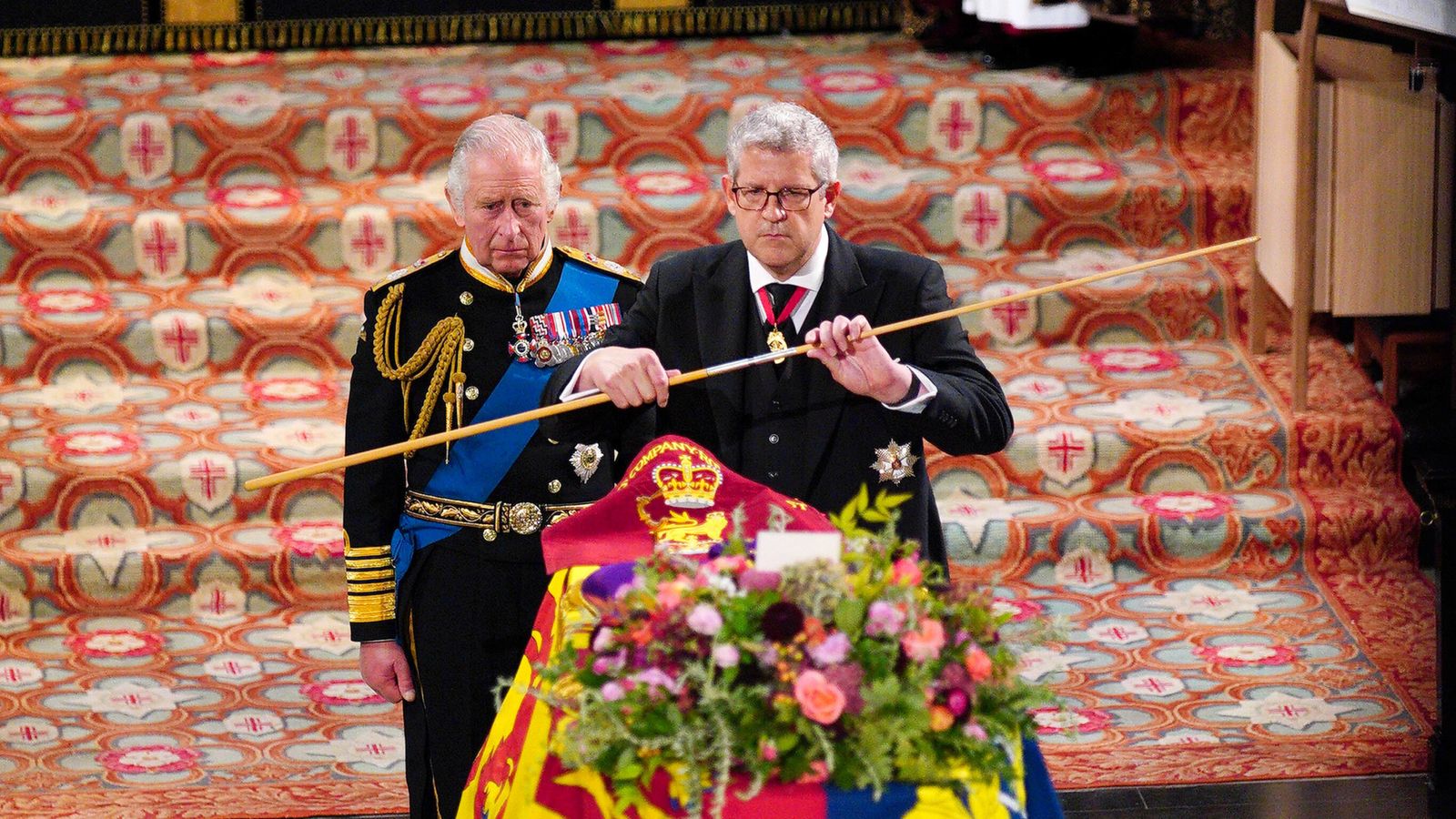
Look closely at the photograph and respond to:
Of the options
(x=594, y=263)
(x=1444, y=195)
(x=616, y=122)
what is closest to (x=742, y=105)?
(x=616, y=122)

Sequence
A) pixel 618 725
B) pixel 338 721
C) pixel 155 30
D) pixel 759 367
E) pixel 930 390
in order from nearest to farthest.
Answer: pixel 618 725, pixel 930 390, pixel 759 367, pixel 338 721, pixel 155 30

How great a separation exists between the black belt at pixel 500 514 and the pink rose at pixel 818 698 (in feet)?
3.72

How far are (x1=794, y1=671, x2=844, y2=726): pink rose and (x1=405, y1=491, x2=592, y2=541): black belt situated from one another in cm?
113

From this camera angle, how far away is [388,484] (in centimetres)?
314

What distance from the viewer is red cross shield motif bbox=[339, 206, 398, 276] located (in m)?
6.29

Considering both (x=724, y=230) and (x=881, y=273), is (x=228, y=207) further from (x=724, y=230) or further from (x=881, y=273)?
(x=881, y=273)

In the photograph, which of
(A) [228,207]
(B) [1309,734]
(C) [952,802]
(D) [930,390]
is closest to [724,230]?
(A) [228,207]

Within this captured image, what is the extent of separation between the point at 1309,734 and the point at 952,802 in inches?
99.0

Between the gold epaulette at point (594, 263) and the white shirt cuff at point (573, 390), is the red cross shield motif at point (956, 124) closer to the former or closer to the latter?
the gold epaulette at point (594, 263)

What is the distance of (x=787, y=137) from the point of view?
2627 mm

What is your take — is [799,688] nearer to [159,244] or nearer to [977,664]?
[977,664]

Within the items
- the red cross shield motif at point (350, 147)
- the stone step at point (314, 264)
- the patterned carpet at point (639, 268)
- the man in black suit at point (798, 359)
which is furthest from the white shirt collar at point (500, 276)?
the red cross shield motif at point (350, 147)

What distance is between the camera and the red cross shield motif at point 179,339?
6.05 m

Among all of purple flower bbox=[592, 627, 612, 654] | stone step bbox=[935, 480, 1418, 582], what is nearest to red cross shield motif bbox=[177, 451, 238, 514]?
stone step bbox=[935, 480, 1418, 582]
